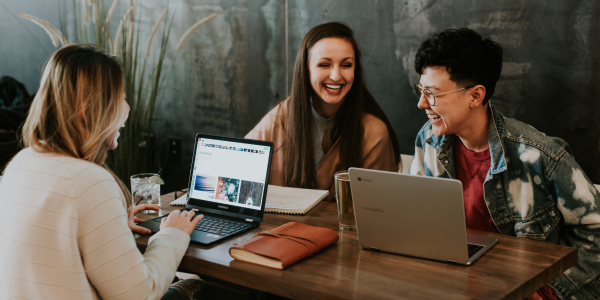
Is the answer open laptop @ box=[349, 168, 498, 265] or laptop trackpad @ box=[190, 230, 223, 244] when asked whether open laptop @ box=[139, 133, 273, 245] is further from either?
open laptop @ box=[349, 168, 498, 265]

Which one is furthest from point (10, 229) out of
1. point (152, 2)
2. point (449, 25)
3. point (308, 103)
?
point (152, 2)

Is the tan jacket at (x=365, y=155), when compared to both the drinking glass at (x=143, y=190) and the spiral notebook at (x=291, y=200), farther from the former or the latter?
the drinking glass at (x=143, y=190)

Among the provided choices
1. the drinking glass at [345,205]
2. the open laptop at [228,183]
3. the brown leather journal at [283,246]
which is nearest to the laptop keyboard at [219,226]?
the open laptop at [228,183]

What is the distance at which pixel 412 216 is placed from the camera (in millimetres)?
1263

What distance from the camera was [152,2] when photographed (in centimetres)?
354

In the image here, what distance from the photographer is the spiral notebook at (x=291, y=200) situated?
170 centimetres

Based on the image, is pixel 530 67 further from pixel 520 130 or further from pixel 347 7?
pixel 347 7

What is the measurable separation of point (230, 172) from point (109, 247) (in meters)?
0.61

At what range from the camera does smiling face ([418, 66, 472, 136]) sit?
5.57 ft

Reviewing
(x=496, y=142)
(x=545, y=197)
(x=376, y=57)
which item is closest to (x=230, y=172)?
(x=496, y=142)

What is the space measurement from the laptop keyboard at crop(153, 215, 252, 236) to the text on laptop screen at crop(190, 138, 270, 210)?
0.07m

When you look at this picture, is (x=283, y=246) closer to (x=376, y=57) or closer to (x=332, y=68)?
(x=332, y=68)

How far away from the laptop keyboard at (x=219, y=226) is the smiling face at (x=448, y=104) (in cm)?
74

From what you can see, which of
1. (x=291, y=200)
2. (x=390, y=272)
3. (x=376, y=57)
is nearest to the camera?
(x=390, y=272)
